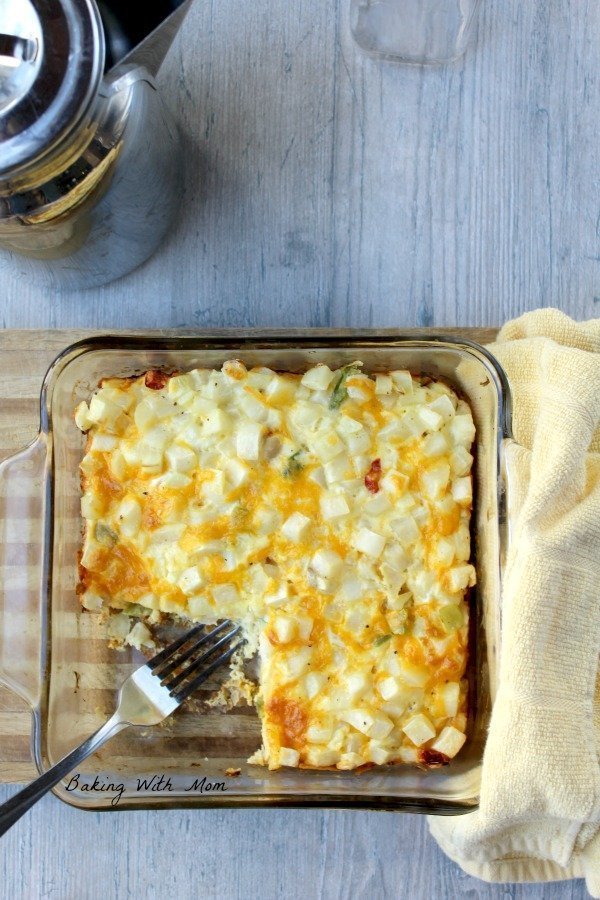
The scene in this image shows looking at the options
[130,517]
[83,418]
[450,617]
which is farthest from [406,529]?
[83,418]

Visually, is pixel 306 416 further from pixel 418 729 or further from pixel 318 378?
pixel 418 729

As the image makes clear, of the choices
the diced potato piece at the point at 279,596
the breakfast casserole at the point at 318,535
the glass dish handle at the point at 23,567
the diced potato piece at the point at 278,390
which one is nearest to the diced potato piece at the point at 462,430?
the breakfast casserole at the point at 318,535

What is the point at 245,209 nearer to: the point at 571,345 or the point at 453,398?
the point at 453,398

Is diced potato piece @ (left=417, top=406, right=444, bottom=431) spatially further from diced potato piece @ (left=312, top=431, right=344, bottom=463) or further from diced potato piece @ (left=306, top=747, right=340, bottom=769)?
diced potato piece @ (left=306, top=747, right=340, bottom=769)

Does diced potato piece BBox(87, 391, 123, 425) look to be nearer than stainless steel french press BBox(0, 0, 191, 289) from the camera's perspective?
No

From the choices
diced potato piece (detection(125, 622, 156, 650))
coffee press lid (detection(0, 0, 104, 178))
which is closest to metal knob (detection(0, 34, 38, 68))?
coffee press lid (detection(0, 0, 104, 178))

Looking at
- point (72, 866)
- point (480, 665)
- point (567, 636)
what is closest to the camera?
point (567, 636)

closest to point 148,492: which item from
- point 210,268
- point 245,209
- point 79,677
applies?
point 79,677
